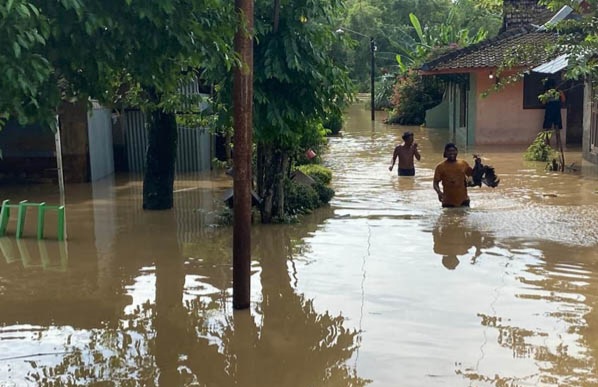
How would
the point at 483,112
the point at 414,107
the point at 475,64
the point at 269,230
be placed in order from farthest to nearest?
the point at 414,107
the point at 483,112
the point at 475,64
the point at 269,230

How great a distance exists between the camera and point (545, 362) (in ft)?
18.0

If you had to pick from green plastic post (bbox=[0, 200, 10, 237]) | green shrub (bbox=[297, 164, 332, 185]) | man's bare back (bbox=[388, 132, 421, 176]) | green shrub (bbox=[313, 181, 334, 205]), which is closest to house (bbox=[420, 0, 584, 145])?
man's bare back (bbox=[388, 132, 421, 176])

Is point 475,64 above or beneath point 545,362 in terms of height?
above

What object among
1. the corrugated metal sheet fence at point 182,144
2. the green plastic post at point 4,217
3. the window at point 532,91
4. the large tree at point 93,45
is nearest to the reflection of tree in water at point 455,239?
the large tree at point 93,45

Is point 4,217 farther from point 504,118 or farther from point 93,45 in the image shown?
→ point 504,118

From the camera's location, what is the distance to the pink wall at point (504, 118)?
75.0 feet

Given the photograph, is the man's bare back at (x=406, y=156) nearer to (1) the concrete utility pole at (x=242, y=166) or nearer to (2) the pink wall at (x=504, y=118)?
(2) the pink wall at (x=504, y=118)

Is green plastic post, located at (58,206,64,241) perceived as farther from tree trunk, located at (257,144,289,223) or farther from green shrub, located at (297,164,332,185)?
green shrub, located at (297,164,332,185)

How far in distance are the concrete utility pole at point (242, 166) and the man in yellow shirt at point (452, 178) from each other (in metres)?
5.34

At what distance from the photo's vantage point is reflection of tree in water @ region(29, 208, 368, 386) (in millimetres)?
5402

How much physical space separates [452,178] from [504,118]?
12.7 m

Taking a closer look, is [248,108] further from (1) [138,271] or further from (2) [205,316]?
(1) [138,271]

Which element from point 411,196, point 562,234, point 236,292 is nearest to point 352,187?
point 411,196

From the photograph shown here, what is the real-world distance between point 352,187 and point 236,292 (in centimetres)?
868
